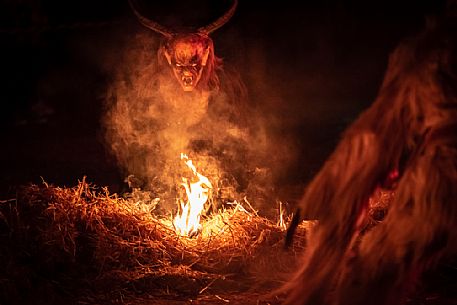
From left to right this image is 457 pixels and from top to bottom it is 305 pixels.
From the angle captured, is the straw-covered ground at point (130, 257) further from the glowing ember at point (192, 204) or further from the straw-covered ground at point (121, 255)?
the glowing ember at point (192, 204)

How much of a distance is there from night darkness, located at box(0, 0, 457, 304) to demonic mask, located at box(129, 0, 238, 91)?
1145mm

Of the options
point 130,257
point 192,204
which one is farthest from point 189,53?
point 130,257

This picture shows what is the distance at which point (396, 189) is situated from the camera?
3.05 meters

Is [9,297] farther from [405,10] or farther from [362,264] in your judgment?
[405,10]

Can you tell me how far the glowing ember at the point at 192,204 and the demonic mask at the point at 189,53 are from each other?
1048 mm

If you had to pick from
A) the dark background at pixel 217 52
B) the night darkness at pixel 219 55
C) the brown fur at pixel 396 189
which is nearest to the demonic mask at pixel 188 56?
the night darkness at pixel 219 55

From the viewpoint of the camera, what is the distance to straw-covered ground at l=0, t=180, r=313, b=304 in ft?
17.8

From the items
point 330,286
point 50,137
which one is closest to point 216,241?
point 330,286

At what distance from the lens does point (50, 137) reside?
44.4 feet

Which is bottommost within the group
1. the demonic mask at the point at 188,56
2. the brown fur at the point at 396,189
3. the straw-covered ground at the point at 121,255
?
the straw-covered ground at the point at 121,255

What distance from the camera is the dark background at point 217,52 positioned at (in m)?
10.3

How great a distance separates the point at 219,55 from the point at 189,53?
2.11 metres

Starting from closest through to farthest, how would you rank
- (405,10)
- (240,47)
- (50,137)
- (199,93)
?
(199,93)
(240,47)
(50,137)
(405,10)

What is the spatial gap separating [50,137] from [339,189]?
37.6 ft
